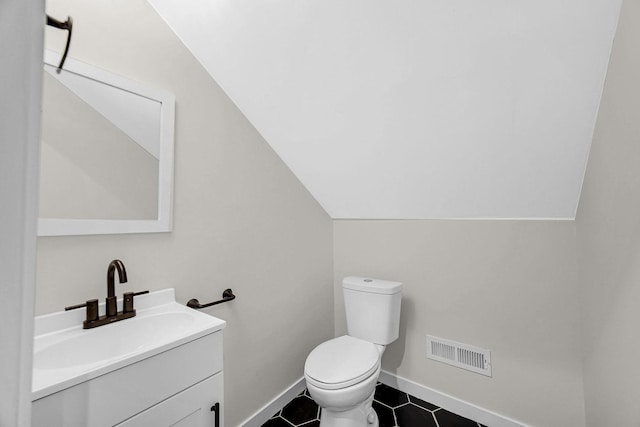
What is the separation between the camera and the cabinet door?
0.91 metres

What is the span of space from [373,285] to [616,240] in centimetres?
116

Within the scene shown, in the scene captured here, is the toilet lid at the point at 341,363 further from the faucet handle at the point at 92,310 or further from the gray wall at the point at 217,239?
the faucet handle at the point at 92,310

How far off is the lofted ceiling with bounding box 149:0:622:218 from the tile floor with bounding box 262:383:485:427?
1.21 metres

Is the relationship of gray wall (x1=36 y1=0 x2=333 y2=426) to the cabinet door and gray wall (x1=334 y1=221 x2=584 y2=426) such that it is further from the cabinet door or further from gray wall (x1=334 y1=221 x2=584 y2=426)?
gray wall (x1=334 y1=221 x2=584 y2=426)

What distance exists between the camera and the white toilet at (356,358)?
4.87 ft

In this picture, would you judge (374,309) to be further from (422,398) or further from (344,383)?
(422,398)

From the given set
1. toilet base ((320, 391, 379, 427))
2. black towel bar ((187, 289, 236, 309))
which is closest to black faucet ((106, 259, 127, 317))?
black towel bar ((187, 289, 236, 309))

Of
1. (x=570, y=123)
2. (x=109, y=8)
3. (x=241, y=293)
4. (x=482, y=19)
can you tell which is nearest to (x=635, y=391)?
(x=570, y=123)

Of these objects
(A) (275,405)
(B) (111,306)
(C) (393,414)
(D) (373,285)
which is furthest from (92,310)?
(C) (393,414)

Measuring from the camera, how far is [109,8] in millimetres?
1226

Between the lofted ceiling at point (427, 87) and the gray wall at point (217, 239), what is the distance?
0.17 metres

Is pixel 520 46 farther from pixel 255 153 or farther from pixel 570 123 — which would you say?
pixel 255 153

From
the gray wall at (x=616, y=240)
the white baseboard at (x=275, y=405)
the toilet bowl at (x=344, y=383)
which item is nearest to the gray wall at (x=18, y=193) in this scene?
the gray wall at (x=616, y=240)

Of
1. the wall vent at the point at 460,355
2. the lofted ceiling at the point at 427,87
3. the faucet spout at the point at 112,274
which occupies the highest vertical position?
the lofted ceiling at the point at 427,87
